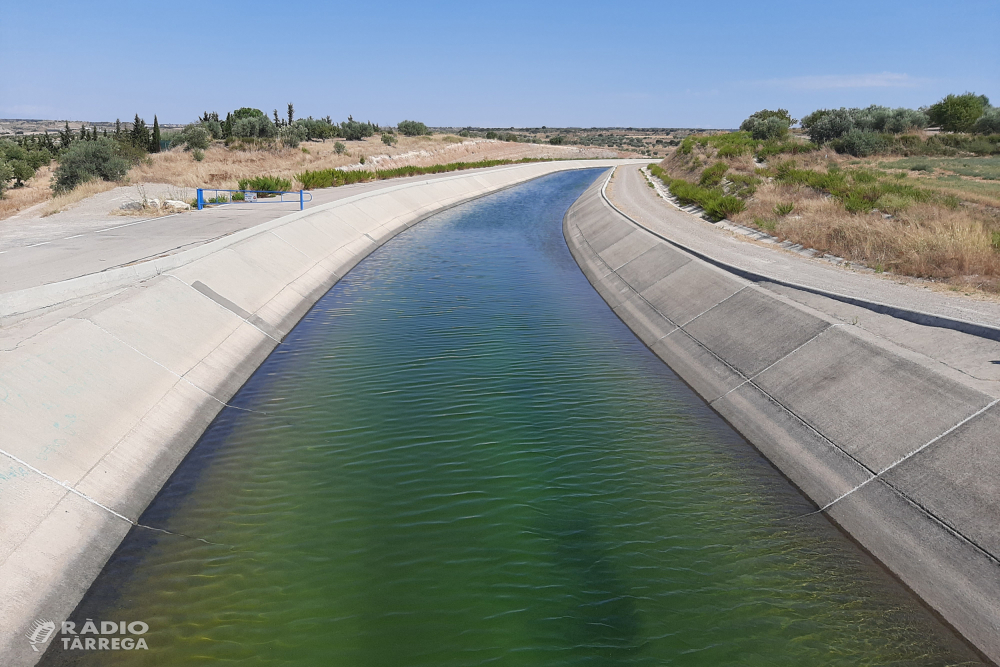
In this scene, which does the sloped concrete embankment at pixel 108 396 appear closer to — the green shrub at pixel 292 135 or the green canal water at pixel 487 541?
the green canal water at pixel 487 541

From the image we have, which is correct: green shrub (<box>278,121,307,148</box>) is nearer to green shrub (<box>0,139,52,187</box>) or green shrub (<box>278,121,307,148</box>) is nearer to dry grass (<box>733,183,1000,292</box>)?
green shrub (<box>0,139,52,187</box>)

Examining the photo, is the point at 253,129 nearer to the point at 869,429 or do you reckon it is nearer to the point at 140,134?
the point at 140,134

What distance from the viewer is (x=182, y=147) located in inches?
2606

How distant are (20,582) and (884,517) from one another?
1142 centimetres

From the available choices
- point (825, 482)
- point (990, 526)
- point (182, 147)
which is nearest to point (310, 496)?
point (825, 482)

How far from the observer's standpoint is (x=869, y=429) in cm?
1067

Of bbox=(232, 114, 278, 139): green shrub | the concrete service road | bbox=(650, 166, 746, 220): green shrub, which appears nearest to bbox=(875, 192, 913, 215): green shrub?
bbox=(650, 166, 746, 220): green shrub

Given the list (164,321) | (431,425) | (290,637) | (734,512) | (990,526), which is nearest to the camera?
(290,637)

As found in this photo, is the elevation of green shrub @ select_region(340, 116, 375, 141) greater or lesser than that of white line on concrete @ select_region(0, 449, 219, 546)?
greater

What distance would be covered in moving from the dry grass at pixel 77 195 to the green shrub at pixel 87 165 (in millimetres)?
1249

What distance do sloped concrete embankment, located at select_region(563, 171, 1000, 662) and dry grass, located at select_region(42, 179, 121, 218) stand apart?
27.5 m

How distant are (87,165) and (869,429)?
1652 inches

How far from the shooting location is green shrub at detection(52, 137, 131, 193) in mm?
37031

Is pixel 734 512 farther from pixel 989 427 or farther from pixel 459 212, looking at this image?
pixel 459 212
